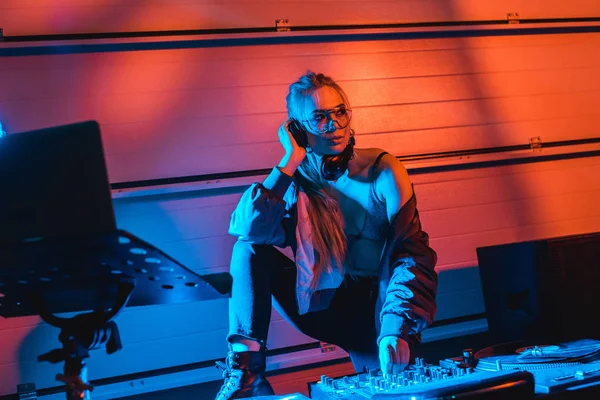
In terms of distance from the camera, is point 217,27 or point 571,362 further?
point 217,27

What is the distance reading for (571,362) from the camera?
7.45 feet

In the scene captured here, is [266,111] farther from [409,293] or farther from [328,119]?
[409,293]

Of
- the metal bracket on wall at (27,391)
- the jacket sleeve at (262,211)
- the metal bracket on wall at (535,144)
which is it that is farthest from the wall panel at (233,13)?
the metal bracket on wall at (27,391)

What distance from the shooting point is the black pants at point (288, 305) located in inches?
99.0

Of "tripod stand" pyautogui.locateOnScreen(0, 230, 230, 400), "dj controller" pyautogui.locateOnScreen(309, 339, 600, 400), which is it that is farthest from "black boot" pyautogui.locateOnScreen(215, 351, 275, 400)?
"tripod stand" pyautogui.locateOnScreen(0, 230, 230, 400)

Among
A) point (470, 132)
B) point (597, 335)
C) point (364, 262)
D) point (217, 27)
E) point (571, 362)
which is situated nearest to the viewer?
point (571, 362)

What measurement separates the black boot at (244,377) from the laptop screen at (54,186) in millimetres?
1026

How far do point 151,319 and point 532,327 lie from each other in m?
2.15

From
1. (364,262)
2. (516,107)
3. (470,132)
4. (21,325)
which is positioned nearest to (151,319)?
(21,325)

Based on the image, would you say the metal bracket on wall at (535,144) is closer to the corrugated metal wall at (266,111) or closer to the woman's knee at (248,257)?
the corrugated metal wall at (266,111)

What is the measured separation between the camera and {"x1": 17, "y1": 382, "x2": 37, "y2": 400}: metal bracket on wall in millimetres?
3432

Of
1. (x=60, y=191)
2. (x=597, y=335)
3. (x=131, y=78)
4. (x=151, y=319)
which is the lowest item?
(x=597, y=335)

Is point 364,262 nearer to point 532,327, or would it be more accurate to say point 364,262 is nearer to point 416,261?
point 416,261

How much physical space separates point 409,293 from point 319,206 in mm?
649
